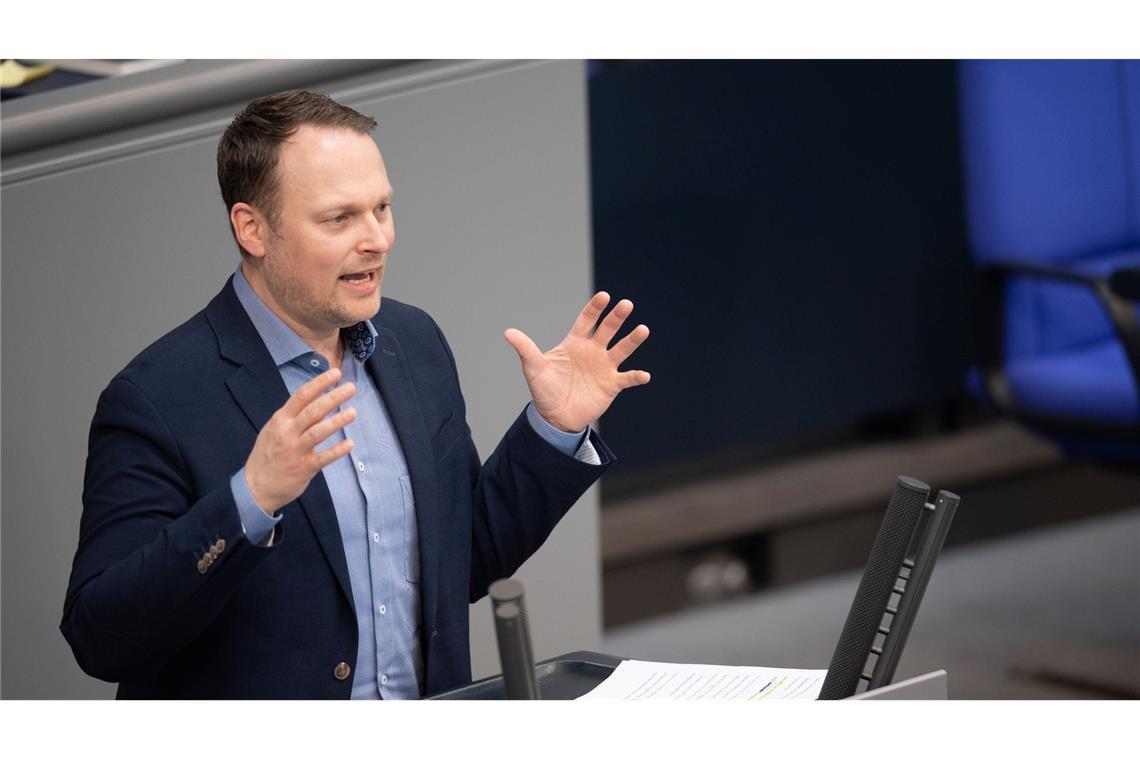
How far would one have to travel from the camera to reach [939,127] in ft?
14.0

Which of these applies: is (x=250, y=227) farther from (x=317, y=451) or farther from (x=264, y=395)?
(x=317, y=451)

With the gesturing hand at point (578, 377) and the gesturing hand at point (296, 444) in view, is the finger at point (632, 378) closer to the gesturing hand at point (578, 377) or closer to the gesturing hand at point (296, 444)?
the gesturing hand at point (578, 377)

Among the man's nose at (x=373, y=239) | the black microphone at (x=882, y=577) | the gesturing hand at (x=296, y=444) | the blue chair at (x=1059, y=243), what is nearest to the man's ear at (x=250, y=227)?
the man's nose at (x=373, y=239)

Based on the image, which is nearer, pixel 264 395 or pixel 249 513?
pixel 249 513

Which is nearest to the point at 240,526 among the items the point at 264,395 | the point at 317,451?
the point at 317,451

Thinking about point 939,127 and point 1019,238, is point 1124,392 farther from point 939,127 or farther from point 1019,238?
point 939,127

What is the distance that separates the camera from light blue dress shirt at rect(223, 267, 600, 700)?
1.67 metres

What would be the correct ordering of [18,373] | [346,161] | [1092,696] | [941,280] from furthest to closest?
[941,280], [1092,696], [18,373], [346,161]

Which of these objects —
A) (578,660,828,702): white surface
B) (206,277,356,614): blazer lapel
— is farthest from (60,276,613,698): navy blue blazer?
(578,660,828,702): white surface

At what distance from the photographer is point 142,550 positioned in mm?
1476

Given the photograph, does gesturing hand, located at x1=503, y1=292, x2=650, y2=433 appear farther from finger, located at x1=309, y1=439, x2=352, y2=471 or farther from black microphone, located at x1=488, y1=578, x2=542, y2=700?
black microphone, located at x1=488, y1=578, x2=542, y2=700

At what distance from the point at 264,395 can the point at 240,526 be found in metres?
0.25
